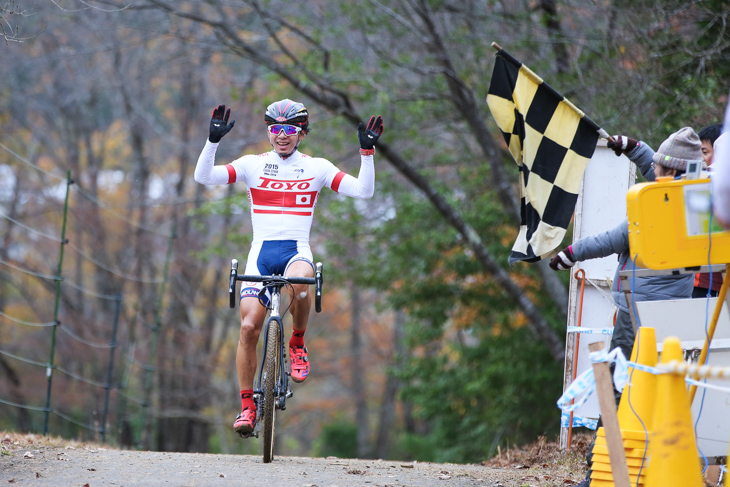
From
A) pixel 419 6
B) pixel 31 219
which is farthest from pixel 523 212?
pixel 31 219

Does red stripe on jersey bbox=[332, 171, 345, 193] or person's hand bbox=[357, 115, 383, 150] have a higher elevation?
person's hand bbox=[357, 115, 383, 150]

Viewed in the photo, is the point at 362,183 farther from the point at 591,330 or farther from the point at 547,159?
the point at 591,330

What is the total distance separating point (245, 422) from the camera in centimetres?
528

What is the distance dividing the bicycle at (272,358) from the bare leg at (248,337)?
0.25 ft

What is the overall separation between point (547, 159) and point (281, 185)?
6.37 feet

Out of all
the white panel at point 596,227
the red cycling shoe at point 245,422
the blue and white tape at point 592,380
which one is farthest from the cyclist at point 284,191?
the blue and white tape at point 592,380

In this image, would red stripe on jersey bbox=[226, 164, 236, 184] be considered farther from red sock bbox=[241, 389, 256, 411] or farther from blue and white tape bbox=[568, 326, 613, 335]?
blue and white tape bbox=[568, 326, 613, 335]

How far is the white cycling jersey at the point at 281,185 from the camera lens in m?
5.64

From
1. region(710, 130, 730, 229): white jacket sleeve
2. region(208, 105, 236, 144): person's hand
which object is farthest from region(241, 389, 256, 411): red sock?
region(710, 130, 730, 229): white jacket sleeve

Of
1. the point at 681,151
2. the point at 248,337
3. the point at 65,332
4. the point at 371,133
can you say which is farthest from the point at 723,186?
→ the point at 65,332

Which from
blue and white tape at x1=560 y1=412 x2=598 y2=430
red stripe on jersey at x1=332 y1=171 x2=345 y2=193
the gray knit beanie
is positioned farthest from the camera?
blue and white tape at x1=560 y1=412 x2=598 y2=430

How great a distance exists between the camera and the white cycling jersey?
18.5 ft

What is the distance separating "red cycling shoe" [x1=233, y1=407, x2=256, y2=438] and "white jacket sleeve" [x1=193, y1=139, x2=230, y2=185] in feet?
5.35

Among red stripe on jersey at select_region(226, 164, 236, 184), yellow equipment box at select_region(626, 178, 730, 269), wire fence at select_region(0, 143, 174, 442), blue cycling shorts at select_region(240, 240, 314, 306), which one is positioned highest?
red stripe on jersey at select_region(226, 164, 236, 184)
